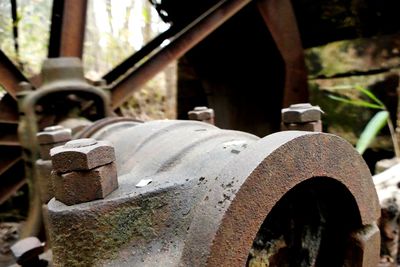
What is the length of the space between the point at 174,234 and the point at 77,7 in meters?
1.82

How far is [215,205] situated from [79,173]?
1.04ft

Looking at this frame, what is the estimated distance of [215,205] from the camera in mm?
872

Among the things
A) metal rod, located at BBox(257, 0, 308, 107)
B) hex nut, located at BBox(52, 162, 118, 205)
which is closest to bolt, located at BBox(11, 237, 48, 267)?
hex nut, located at BBox(52, 162, 118, 205)

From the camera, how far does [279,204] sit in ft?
3.86

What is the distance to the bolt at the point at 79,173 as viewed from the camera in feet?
3.13

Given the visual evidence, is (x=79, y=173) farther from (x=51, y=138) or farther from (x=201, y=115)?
(x=201, y=115)

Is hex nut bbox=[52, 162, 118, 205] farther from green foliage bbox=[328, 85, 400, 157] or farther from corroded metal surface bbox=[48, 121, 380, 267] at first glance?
green foliage bbox=[328, 85, 400, 157]

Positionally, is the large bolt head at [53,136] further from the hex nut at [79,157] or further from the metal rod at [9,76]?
the metal rod at [9,76]

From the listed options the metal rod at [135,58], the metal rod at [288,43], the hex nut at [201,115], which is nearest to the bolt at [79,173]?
the hex nut at [201,115]

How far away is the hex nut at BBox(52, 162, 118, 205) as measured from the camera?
96cm

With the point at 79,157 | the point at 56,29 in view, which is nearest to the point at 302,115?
the point at 79,157

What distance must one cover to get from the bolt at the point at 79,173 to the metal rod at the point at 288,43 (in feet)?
9.13

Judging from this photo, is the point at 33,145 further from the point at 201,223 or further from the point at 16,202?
the point at 16,202

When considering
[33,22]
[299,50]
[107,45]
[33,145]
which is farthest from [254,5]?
[107,45]
